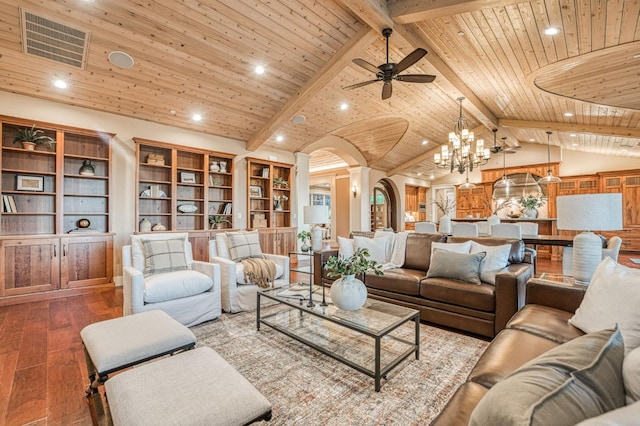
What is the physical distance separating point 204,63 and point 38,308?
3791mm

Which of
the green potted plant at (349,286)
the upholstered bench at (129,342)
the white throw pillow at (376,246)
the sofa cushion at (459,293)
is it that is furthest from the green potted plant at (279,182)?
the upholstered bench at (129,342)

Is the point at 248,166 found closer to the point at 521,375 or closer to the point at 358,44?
the point at 358,44

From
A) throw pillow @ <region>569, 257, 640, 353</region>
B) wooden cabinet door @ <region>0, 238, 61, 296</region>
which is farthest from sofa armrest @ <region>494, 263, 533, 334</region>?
wooden cabinet door @ <region>0, 238, 61, 296</region>

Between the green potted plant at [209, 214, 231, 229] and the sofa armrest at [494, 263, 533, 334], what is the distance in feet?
16.3

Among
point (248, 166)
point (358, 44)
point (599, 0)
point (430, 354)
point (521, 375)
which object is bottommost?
point (430, 354)

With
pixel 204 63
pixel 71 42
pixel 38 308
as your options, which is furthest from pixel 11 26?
pixel 38 308

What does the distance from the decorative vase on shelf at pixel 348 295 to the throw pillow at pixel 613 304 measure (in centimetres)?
133

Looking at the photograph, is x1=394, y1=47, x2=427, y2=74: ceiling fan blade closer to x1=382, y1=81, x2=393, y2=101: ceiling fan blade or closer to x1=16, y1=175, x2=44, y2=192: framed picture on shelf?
x1=382, y1=81, x2=393, y2=101: ceiling fan blade

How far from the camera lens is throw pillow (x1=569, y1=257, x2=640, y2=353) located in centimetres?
137

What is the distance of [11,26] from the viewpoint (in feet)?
10.7

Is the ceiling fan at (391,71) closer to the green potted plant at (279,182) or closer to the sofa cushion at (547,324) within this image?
the sofa cushion at (547,324)

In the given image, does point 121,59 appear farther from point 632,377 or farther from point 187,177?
point 632,377

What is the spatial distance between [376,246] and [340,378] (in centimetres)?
219

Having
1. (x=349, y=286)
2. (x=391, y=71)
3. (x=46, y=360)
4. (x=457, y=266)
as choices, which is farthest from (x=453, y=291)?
(x=46, y=360)
